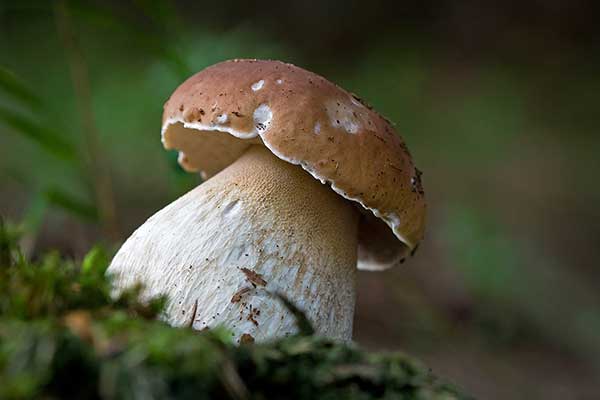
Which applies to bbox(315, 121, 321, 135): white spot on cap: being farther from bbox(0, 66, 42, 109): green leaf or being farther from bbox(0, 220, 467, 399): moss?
bbox(0, 66, 42, 109): green leaf

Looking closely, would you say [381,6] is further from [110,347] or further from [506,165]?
[110,347]

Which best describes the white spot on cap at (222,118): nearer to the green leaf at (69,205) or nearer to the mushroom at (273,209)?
the mushroom at (273,209)

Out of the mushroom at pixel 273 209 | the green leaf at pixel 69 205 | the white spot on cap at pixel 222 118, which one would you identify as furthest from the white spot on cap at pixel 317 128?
the green leaf at pixel 69 205

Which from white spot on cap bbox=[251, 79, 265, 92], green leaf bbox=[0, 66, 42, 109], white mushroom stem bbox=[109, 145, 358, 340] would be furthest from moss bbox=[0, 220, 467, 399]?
green leaf bbox=[0, 66, 42, 109]

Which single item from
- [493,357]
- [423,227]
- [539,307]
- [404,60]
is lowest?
[423,227]

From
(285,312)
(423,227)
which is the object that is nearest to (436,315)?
(423,227)

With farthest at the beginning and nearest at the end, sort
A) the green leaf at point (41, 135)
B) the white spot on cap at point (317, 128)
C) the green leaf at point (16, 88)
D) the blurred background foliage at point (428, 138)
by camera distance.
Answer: the blurred background foliage at point (428, 138) < the green leaf at point (41, 135) < the green leaf at point (16, 88) < the white spot on cap at point (317, 128)
